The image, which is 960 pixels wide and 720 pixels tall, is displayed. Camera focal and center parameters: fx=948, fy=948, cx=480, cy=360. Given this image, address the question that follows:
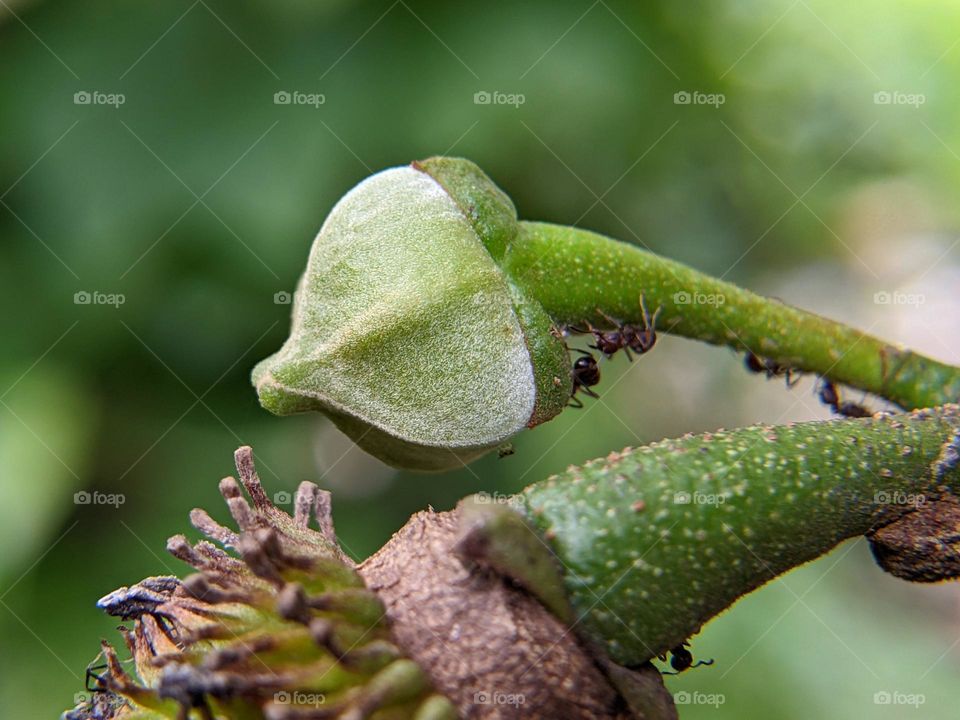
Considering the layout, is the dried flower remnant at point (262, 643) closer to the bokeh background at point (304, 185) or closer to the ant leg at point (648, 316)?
the ant leg at point (648, 316)

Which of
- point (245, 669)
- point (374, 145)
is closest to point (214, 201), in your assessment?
point (374, 145)

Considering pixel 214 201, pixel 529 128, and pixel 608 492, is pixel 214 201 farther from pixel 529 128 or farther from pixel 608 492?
pixel 608 492

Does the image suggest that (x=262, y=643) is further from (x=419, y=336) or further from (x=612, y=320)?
(x=612, y=320)

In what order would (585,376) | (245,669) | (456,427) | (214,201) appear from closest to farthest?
(245,669) → (456,427) → (585,376) → (214,201)

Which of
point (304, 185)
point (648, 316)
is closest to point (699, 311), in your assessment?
point (648, 316)

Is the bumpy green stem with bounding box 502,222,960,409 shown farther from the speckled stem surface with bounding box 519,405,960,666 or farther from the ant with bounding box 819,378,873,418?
the speckled stem surface with bounding box 519,405,960,666

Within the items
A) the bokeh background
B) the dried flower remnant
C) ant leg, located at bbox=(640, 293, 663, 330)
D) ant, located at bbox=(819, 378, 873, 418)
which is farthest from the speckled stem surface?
the bokeh background
